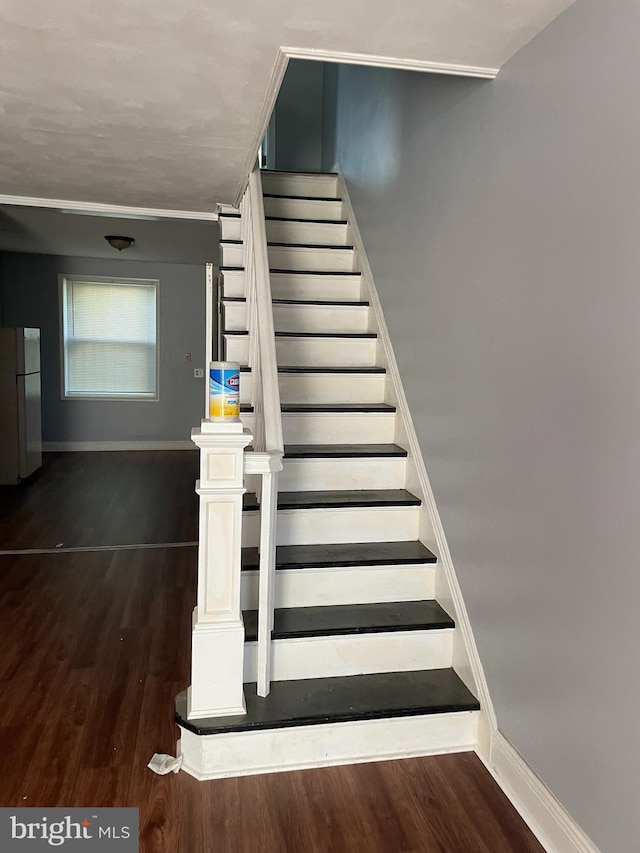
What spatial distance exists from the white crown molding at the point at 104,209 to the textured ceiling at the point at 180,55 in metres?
0.72

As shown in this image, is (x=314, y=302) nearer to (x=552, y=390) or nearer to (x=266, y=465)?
(x=266, y=465)

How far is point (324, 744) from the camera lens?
197 cm

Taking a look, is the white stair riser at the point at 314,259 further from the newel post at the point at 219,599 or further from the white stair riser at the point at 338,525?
the newel post at the point at 219,599

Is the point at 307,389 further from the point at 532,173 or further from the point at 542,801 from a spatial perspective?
the point at 542,801

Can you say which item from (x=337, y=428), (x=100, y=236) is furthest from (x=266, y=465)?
(x=100, y=236)

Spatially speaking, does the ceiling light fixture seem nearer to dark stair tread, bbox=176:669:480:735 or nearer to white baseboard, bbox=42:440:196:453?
white baseboard, bbox=42:440:196:453

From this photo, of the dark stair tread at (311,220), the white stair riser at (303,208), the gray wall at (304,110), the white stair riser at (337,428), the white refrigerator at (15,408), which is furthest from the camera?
the gray wall at (304,110)

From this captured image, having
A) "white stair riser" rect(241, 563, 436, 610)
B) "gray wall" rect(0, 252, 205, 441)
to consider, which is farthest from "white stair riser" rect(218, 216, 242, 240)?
"gray wall" rect(0, 252, 205, 441)

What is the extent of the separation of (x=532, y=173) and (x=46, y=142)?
2001mm

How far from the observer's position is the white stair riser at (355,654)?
2131 mm

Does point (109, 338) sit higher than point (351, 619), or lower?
higher

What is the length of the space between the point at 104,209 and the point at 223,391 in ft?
7.60

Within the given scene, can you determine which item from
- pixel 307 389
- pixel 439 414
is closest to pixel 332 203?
pixel 307 389

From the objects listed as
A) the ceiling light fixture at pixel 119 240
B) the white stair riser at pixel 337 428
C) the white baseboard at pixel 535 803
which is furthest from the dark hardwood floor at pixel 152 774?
the ceiling light fixture at pixel 119 240
